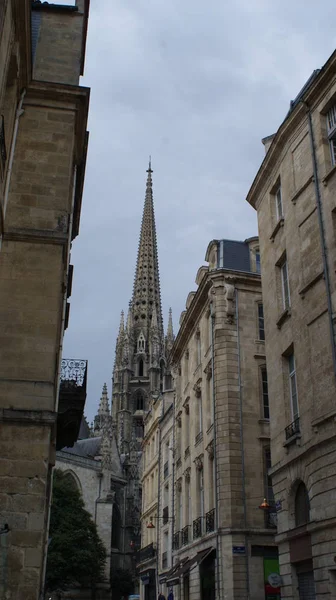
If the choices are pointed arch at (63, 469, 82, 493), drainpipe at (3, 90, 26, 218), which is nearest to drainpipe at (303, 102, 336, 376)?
drainpipe at (3, 90, 26, 218)

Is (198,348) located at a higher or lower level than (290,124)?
lower

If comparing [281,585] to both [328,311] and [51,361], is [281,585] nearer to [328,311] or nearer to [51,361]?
[328,311]

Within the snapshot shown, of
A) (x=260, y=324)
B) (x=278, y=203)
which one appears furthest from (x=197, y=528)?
(x=278, y=203)

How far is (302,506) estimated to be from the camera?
15.2 meters

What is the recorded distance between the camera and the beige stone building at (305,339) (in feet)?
44.5

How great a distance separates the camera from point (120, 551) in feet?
219

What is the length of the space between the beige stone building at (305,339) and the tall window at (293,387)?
0.08 feet

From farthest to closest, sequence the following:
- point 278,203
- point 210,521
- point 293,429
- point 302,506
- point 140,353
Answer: point 140,353, point 210,521, point 278,203, point 293,429, point 302,506

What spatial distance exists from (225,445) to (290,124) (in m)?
11.1

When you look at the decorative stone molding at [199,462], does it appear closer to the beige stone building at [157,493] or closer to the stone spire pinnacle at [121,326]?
the beige stone building at [157,493]

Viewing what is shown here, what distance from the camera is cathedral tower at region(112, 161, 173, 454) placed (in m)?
99.1

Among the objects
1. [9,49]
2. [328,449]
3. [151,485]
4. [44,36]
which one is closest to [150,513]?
[151,485]

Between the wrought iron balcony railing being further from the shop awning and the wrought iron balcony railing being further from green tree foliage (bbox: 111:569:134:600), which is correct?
green tree foliage (bbox: 111:569:134:600)

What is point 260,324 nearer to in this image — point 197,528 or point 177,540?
point 197,528
